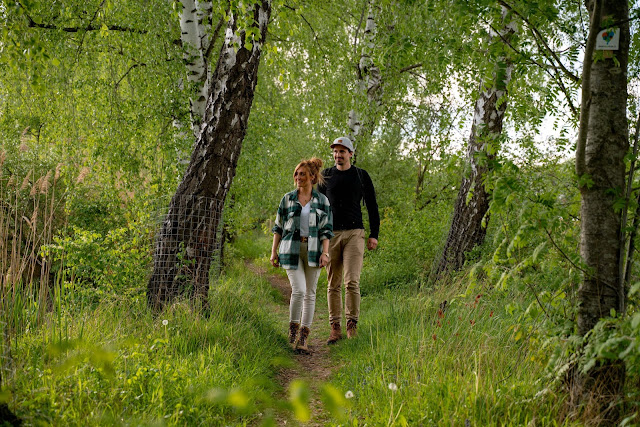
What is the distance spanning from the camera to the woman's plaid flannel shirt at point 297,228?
17.7 ft

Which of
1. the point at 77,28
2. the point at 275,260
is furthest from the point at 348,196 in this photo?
the point at 77,28

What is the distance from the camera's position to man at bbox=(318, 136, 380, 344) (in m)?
5.94

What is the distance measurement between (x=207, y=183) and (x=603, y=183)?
165 inches

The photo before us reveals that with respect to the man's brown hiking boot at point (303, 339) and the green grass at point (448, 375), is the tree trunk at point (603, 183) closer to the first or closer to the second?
the green grass at point (448, 375)

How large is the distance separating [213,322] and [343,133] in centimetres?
608

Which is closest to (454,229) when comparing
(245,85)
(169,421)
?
(245,85)

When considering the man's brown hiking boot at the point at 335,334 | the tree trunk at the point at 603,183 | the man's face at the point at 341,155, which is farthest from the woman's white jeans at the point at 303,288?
the tree trunk at the point at 603,183

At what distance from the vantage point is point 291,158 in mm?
19438

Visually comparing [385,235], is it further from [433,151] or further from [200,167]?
[200,167]

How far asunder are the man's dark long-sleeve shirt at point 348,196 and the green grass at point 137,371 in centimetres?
176

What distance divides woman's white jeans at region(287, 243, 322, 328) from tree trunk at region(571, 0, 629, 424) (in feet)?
9.83

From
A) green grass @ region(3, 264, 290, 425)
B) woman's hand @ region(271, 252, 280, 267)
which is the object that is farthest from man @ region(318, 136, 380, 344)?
green grass @ region(3, 264, 290, 425)

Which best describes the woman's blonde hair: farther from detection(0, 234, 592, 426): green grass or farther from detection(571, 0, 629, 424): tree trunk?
detection(571, 0, 629, 424): tree trunk

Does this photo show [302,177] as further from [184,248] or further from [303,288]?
[184,248]
